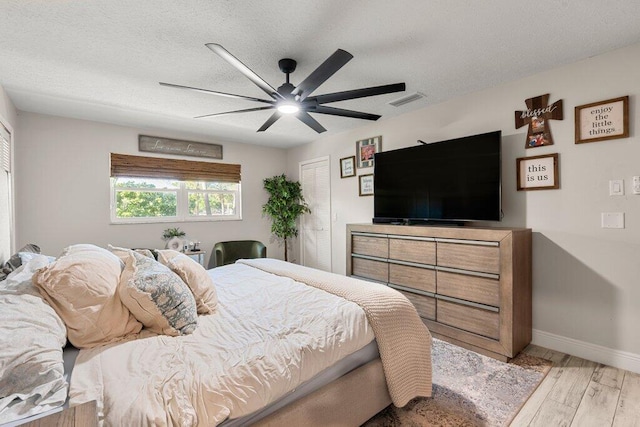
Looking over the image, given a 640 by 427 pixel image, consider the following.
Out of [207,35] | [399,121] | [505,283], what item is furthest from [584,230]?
[207,35]

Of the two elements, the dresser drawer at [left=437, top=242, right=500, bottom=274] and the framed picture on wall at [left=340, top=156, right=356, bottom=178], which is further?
the framed picture on wall at [left=340, top=156, right=356, bottom=178]

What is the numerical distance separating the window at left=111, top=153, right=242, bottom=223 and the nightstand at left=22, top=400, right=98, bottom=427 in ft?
12.4

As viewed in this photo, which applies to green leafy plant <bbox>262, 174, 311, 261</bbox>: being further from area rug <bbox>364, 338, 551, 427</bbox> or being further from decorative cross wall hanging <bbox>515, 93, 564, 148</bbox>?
decorative cross wall hanging <bbox>515, 93, 564, 148</bbox>

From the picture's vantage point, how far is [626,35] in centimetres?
202

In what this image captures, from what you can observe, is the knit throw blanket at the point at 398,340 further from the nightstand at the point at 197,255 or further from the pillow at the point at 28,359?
the nightstand at the point at 197,255

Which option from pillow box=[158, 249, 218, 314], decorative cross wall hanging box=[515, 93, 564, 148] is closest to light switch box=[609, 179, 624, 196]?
decorative cross wall hanging box=[515, 93, 564, 148]

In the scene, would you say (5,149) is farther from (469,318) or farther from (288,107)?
(469,318)

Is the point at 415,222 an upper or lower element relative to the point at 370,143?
lower

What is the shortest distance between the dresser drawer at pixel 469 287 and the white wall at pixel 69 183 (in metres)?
3.62

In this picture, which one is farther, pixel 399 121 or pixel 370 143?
pixel 370 143

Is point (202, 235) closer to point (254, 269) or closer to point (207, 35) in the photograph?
point (254, 269)

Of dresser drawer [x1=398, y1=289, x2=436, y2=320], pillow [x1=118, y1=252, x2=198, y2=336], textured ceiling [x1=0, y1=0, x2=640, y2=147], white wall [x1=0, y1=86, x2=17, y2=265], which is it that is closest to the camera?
pillow [x1=118, y1=252, x2=198, y2=336]

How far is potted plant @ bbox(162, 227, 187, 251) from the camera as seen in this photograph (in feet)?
13.3

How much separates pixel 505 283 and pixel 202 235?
3.99 m
